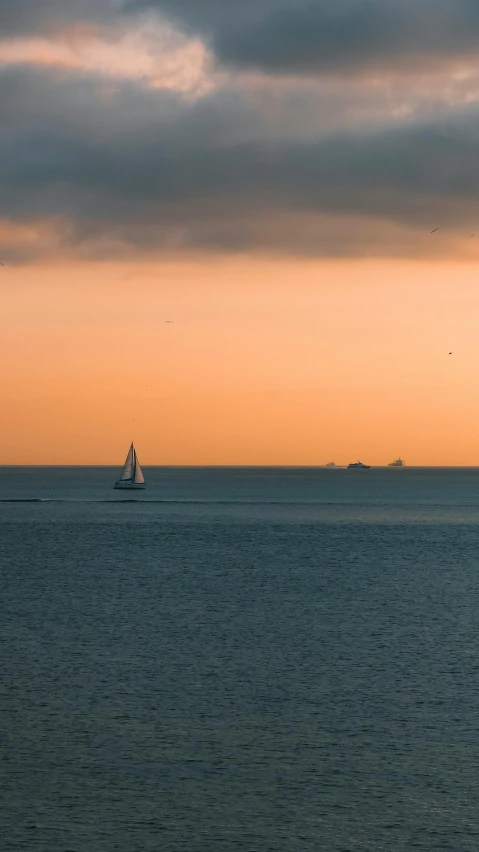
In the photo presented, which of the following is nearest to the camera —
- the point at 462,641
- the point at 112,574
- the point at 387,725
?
the point at 387,725

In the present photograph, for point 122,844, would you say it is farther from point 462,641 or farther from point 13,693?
point 462,641

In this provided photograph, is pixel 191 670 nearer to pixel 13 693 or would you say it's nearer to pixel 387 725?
pixel 13 693

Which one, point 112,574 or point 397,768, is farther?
point 112,574

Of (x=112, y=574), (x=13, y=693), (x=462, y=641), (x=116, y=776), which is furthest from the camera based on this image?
(x=112, y=574)

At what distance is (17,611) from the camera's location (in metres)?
83.4

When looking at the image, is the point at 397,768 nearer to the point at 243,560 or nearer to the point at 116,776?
the point at 116,776

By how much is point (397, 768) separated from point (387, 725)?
621 centimetres

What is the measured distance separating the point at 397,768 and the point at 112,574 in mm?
77683

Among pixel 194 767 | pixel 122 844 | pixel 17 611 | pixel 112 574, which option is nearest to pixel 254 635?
pixel 17 611

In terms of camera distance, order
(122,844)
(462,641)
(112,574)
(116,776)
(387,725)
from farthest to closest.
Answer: (112,574)
(462,641)
(387,725)
(116,776)
(122,844)

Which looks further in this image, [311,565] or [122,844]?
[311,565]

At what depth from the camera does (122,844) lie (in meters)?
32.3

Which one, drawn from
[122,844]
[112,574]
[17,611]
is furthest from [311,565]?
[122,844]

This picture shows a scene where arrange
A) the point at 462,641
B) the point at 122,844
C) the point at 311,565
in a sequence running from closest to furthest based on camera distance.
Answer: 1. the point at 122,844
2. the point at 462,641
3. the point at 311,565
